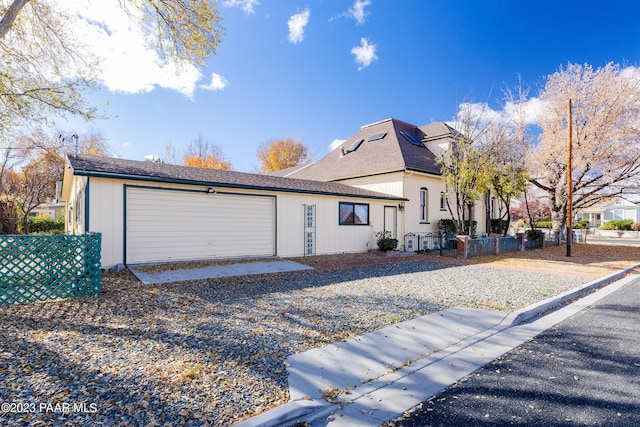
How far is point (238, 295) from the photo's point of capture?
6.21 m

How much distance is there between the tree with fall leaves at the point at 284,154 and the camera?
4147 cm

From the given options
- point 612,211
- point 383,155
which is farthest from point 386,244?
point 612,211

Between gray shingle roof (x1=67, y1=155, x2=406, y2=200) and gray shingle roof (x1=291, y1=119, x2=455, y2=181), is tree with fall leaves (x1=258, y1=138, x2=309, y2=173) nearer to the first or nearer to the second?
gray shingle roof (x1=291, y1=119, x2=455, y2=181)

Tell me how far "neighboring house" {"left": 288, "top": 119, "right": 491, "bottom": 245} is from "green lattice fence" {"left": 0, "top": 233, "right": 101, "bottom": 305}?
39.6 feet

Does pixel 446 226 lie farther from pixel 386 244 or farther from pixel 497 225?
pixel 497 225

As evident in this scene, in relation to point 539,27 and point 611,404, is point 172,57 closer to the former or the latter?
point 611,404

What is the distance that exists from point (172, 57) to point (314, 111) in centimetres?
1376

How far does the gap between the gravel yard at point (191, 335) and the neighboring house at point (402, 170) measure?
800cm

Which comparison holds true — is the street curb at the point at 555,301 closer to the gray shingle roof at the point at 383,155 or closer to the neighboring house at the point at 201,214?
the neighboring house at the point at 201,214

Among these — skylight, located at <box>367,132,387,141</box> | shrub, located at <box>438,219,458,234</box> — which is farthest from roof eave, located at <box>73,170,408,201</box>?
skylight, located at <box>367,132,387,141</box>

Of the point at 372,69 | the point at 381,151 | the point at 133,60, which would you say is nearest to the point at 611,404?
the point at 133,60

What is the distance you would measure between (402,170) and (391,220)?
2.61 meters

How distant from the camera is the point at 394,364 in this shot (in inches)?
136

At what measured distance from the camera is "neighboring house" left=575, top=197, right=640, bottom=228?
41.8 m
